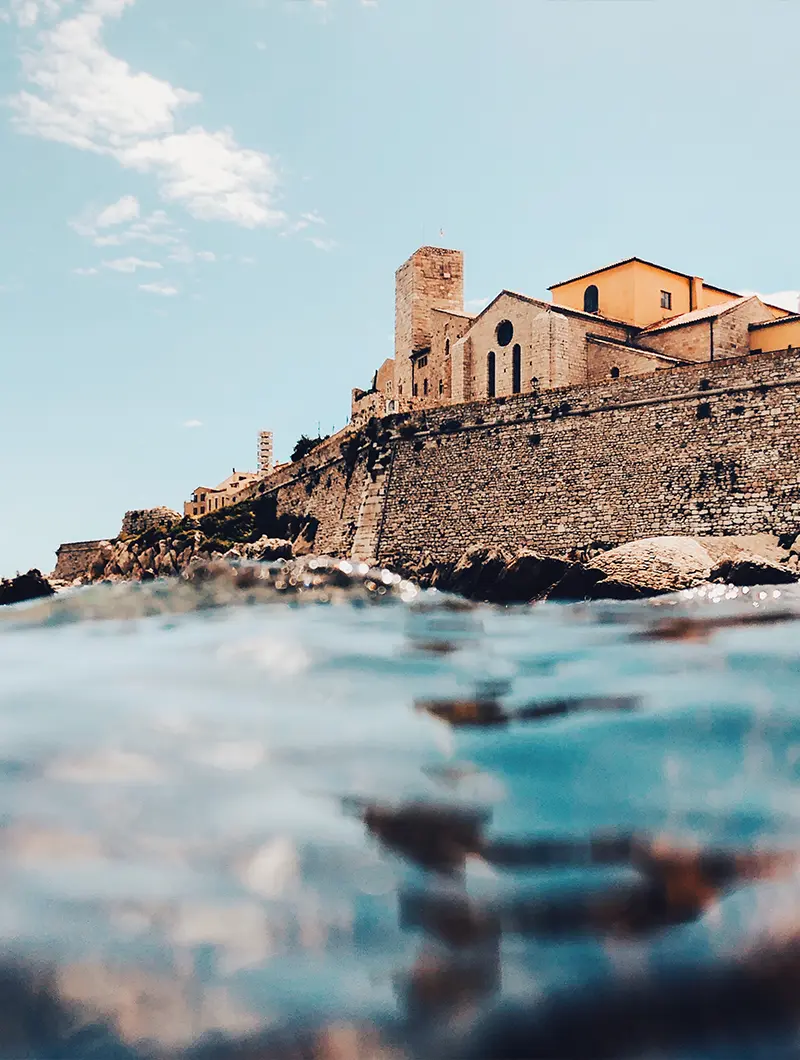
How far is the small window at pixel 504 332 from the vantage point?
29.6 metres

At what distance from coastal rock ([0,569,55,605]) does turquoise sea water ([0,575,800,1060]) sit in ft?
54.9

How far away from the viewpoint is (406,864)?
12.8 ft

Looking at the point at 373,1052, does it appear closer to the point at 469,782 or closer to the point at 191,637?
the point at 469,782

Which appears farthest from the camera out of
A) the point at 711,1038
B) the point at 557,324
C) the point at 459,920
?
the point at 557,324

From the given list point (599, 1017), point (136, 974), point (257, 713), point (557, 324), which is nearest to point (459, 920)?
point (599, 1017)

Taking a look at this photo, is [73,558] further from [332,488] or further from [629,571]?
[629,571]

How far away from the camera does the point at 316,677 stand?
8398 millimetres

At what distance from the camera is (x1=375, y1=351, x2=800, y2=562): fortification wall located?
18.7 meters

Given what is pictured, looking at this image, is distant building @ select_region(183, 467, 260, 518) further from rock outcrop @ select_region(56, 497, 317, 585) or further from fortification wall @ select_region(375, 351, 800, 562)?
fortification wall @ select_region(375, 351, 800, 562)

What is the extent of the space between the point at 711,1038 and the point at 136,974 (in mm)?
1987

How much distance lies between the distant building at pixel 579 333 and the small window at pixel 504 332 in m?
0.03

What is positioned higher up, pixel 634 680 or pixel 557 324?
→ pixel 557 324

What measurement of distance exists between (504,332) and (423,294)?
9.80m

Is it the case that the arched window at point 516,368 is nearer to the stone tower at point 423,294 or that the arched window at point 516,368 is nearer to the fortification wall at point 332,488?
the fortification wall at point 332,488
